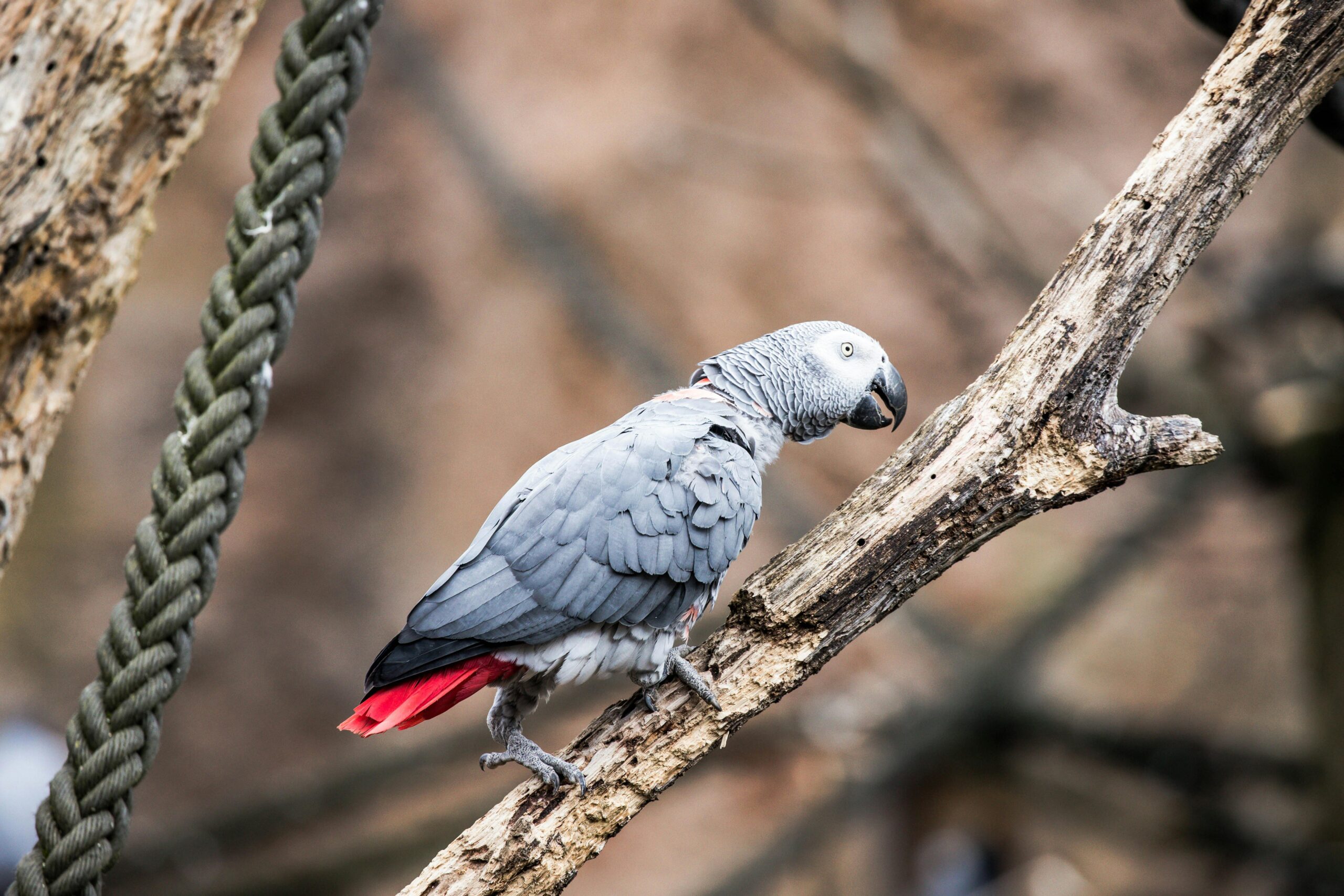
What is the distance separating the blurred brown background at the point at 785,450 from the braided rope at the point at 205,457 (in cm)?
190

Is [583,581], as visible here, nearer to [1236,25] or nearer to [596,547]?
[596,547]

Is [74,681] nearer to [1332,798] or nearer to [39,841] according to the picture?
[39,841]

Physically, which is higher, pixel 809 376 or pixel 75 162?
pixel 75 162

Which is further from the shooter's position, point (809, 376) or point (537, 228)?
point (537, 228)

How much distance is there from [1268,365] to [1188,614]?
109 centimetres

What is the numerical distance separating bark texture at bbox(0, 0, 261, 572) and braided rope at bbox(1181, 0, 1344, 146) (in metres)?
1.44

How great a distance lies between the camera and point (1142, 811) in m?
3.47

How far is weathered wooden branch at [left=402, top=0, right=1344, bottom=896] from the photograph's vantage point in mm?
1151

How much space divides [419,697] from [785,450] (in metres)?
2.68

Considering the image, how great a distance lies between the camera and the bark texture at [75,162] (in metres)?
1.18

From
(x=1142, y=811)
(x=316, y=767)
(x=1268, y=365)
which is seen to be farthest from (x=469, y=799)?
(x=1268, y=365)

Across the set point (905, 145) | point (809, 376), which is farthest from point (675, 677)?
point (905, 145)

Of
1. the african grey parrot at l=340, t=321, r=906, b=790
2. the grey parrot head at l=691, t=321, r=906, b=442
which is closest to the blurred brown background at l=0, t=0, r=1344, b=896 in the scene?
the grey parrot head at l=691, t=321, r=906, b=442

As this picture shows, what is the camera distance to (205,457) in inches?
43.6
